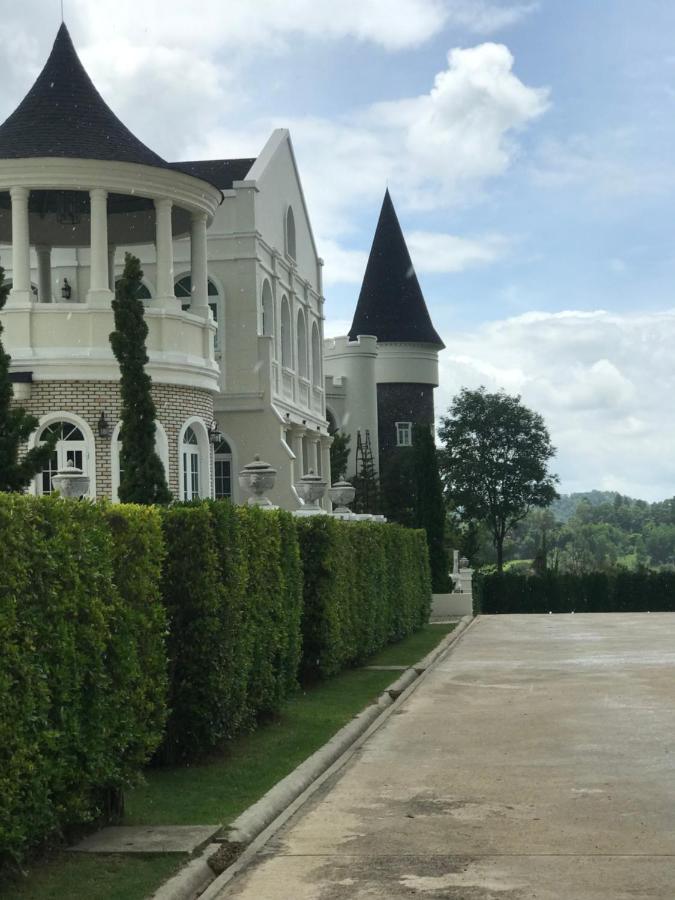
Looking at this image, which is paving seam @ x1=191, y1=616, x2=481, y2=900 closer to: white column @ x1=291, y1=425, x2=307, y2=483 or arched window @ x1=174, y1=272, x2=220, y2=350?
arched window @ x1=174, y1=272, x2=220, y2=350

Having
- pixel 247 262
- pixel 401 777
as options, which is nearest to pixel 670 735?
pixel 401 777

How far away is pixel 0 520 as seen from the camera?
22.1 feet

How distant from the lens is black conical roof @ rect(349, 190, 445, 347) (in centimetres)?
6619

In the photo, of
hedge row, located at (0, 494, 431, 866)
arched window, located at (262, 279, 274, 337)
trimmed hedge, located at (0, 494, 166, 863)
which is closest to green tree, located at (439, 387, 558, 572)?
arched window, located at (262, 279, 274, 337)

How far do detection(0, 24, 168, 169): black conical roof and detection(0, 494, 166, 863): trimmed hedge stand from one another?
16.2 metres

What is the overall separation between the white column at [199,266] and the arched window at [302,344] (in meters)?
11.6

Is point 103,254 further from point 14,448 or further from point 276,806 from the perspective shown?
point 276,806

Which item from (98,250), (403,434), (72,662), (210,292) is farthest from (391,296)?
(72,662)

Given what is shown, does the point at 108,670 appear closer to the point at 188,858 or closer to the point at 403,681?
the point at 188,858

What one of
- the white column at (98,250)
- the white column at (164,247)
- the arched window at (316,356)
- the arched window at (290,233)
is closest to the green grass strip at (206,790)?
the white column at (98,250)

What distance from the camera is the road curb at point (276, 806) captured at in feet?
23.2

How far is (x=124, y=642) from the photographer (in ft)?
27.8

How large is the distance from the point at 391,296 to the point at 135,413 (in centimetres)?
4704

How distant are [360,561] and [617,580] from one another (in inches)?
1283
